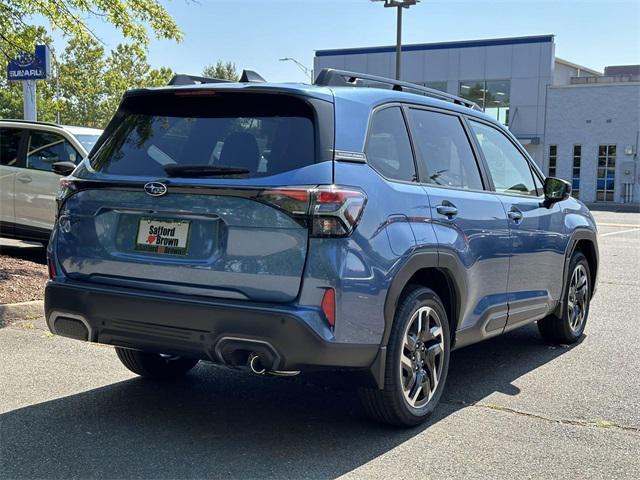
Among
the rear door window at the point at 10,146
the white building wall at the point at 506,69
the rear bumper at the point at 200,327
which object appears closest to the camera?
the rear bumper at the point at 200,327

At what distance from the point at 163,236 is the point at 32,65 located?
654 centimetres

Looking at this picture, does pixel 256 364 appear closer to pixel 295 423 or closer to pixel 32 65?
pixel 295 423

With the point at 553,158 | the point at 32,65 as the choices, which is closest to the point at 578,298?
the point at 32,65

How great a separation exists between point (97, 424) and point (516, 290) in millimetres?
2970

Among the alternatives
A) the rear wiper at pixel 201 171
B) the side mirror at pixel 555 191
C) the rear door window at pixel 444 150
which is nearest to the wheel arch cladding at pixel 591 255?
the side mirror at pixel 555 191

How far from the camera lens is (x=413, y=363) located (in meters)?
4.33

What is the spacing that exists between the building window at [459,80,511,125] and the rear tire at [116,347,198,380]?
4091cm

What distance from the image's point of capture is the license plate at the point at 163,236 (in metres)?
3.93

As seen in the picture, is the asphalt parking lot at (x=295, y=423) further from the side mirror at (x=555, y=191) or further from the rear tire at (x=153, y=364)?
the side mirror at (x=555, y=191)

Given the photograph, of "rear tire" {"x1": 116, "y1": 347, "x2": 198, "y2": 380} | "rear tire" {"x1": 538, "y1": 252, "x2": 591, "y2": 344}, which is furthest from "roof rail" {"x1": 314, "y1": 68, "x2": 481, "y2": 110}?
"rear tire" {"x1": 538, "y1": 252, "x2": 591, "y2": 344}

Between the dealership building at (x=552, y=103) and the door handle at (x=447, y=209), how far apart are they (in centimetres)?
3988

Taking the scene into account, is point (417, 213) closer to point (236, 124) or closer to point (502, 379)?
point (236, 124)

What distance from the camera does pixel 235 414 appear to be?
4547 mm

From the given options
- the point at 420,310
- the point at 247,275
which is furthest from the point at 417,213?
the point at 247,275
